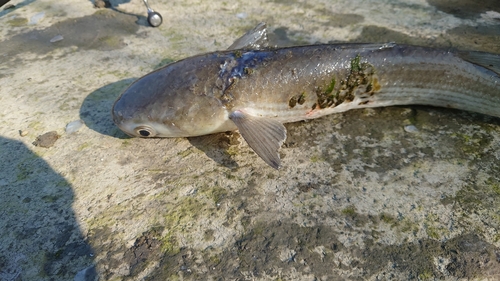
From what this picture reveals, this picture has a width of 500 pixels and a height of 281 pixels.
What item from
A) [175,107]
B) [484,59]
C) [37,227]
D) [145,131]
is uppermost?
[484,59]

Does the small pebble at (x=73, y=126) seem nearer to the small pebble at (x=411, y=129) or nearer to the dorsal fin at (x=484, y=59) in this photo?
the small pebble at (x=411, y=129)

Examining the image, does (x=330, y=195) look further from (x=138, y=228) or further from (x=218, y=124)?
(x=138, y=228)

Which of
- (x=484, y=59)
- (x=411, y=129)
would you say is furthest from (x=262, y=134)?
(x=484, y=59)

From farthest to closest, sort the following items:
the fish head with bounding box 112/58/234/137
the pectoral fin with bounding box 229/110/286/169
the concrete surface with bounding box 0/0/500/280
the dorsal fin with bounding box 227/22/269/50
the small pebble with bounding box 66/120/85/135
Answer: the dorsal fin with bounding box 227/22/269/50 → the small pebble with bounding box 66/120/85/135 → the fish head with bounding box 112/58/234/137 → the pectoral fin with bounding box 229/110/286/169 → the concrete surface with bounding box 0/0/500/280

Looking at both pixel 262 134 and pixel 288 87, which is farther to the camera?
pixel 288 87

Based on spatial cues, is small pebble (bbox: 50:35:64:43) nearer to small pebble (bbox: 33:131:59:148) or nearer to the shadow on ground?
small pebble (bbox: 33:131:59:148)

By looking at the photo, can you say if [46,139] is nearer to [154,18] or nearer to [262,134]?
[262,134]

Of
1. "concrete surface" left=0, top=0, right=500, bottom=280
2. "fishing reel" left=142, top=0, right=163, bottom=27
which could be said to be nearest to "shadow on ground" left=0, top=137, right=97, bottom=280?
"concrete surface" left=0, top=0, right=500, bottom=280

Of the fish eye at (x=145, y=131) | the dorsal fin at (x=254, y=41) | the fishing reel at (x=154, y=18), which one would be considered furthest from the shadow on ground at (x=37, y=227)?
the fishing reel at (x=154, y=18)
